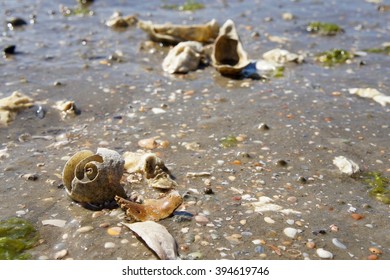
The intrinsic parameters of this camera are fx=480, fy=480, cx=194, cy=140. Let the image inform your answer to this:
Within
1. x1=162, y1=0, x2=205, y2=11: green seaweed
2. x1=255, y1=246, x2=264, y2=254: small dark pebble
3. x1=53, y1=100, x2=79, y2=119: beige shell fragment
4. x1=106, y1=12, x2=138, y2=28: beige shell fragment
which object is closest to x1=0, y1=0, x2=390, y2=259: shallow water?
x1=255, y1=246, x2=264, y2=254: small dark pebble

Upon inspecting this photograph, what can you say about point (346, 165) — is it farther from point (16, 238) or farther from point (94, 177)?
point (16, 238)

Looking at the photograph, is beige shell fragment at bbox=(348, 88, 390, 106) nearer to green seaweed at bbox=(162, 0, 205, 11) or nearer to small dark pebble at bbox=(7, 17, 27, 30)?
green seaweed at bbox=(162, 0, 205, 11)

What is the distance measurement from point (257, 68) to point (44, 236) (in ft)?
17.9

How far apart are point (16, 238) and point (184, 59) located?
16.6ft

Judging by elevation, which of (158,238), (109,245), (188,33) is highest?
(188,33)

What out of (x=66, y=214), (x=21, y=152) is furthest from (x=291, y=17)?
(x=66, y=214)

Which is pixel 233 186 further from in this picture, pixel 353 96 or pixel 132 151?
pixel 353 96

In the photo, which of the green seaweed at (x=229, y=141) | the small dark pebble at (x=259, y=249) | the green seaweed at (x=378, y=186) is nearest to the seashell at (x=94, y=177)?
the small dark pebble at (x=259, y=249)

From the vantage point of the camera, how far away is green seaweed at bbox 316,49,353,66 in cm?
900

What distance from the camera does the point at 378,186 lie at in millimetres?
5141

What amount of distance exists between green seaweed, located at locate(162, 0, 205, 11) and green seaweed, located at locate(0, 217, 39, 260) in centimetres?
944

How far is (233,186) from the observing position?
5.05 m

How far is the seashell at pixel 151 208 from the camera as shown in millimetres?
4398

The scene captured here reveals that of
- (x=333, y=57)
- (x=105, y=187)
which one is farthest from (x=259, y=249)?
(x=333, y=57)
